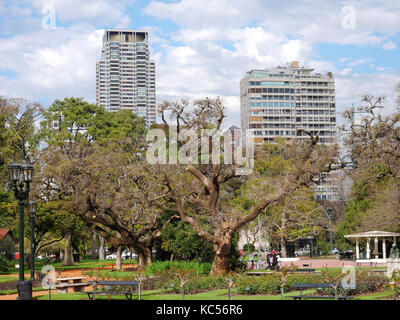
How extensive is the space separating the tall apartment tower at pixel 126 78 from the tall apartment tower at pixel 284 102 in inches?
2024

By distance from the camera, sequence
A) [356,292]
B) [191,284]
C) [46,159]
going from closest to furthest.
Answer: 1. [356,292]
2. [191,284]
3. [46,159]

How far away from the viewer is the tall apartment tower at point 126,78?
169 metres

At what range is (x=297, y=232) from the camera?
155 feet

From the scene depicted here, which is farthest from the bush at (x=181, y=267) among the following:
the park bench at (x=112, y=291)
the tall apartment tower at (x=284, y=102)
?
the tall apartment tower at (x=284, y=102)

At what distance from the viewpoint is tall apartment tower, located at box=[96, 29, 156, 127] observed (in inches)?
6658

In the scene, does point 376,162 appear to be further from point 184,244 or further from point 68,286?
Result: point 68,286

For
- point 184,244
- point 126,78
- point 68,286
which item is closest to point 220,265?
point 184,244

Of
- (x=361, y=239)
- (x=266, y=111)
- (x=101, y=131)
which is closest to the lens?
(x=361, y=239)

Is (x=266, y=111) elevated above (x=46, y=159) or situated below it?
above

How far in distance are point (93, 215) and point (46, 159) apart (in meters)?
6.95

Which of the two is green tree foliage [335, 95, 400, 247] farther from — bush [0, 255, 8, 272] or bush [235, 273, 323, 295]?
bush [0, 255, 8, 272]

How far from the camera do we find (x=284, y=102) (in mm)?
122125

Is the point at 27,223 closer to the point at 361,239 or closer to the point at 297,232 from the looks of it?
the point at 297,232
